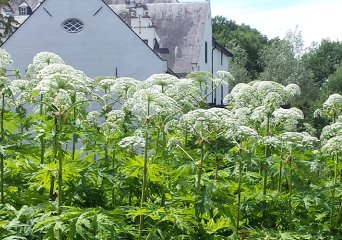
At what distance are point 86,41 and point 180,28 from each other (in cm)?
1194

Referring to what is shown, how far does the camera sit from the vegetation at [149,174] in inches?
203

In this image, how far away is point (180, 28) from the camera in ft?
141

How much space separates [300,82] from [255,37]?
27464mm

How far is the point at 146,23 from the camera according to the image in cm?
3819

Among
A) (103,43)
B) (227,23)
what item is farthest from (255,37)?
(103,43)

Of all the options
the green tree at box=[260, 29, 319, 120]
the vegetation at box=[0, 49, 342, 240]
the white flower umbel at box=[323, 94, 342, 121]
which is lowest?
the vegetation at box=[0, 49, 342, 240]

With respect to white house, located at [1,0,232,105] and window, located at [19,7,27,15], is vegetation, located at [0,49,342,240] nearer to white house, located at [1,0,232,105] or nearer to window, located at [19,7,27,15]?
white house, located at [1,0,232,105]

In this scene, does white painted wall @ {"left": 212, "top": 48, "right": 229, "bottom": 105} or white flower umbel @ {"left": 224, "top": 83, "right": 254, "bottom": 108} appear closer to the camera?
white flower umbel @ {"left": 224, "top": 83, "right": 254, "bottom": 108}

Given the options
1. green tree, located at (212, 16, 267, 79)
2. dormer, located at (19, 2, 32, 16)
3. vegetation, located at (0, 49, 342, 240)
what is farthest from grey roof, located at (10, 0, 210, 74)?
vegetation, located at (0, 49, 342, 240)

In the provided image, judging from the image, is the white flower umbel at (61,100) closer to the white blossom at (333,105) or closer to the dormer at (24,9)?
the white blossom at (333,105)

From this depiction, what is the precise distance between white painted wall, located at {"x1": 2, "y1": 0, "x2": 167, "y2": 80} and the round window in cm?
19

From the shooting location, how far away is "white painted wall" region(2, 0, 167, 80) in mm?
31797

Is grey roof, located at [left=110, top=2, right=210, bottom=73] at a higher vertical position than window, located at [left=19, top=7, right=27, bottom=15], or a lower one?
lower

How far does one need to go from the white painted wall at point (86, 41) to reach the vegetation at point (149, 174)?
2430cm
